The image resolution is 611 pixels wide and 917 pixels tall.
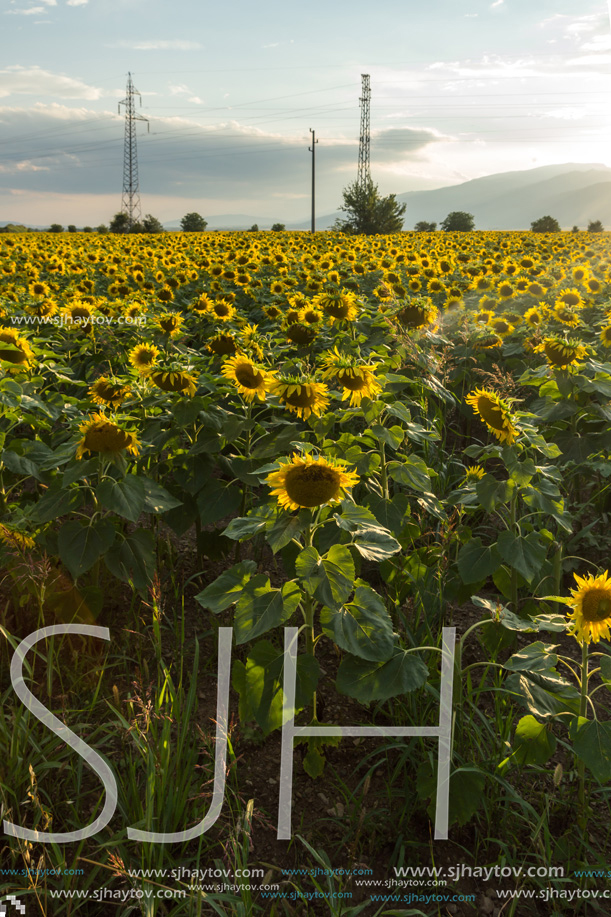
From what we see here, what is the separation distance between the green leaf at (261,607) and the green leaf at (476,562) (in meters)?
0.89

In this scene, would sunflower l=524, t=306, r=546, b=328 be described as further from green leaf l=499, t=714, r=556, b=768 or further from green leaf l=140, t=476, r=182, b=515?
green leaf l=499, t=714, r=556, b=768

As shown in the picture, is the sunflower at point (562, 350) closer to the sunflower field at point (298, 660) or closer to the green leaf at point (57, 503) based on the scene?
the sunflower field at point (298, 660)

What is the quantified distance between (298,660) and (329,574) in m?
0.37

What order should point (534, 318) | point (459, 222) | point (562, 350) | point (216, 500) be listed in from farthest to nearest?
point (459, 222), point (534, 318), point (562, 350), point (216, 500)

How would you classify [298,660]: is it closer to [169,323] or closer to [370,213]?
[169,323]

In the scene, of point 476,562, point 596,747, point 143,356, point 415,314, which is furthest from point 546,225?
point 596,747

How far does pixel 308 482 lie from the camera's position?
218 cm

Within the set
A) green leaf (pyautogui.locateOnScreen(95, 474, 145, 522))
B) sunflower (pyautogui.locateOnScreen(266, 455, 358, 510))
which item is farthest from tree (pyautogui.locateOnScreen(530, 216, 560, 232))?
sunflower (pyautogui.locateOnScreen(266, 455, 358, 510))

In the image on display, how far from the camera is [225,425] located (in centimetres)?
342

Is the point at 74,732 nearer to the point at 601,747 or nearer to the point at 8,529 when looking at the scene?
the point at 8,529

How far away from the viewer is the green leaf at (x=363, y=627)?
6.78ft

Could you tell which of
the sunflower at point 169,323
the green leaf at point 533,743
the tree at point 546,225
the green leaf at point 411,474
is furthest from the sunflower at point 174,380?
the tree at point 546,225

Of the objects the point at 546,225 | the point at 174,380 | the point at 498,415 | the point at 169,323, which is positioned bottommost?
the point at 498,415

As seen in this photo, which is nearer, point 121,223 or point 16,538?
point 16,538
